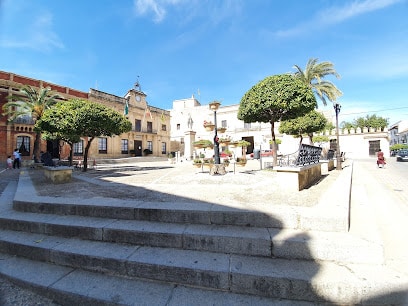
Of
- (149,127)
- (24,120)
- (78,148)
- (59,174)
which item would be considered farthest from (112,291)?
(149,127)

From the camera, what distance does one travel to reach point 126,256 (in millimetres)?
2395

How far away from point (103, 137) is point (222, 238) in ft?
81.5

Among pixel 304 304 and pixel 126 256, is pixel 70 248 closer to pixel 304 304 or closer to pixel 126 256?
pixel 126 256

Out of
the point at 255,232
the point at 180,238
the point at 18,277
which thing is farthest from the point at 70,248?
the point at 255,232

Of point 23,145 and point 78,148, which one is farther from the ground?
point 23,145

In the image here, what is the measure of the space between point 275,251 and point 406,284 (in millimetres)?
1141

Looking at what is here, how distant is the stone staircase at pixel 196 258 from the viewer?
→ 195 cm

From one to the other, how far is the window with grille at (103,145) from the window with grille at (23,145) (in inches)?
251

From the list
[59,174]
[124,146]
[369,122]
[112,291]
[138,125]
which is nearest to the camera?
[112,291]

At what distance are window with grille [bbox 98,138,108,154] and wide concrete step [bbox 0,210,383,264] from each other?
74.4 feet

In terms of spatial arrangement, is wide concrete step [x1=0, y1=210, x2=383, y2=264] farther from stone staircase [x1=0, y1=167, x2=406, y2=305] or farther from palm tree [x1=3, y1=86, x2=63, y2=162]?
palm tree [x1=3, y1=86, x2=63, y2=162]

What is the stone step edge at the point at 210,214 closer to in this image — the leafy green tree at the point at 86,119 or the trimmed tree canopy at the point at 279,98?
the trimmed tree canopy at the point at 279,98

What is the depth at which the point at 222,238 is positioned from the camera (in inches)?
97.8

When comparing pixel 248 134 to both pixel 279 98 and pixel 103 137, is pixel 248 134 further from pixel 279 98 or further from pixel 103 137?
pixel 279 98
